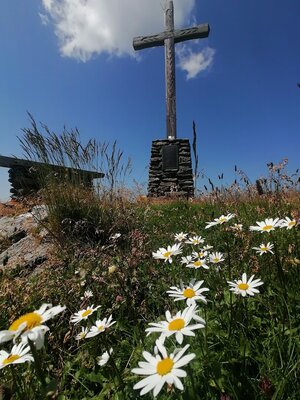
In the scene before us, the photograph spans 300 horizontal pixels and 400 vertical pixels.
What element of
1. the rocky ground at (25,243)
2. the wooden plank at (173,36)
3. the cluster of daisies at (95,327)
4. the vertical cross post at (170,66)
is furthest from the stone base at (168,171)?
the cluster of daisies at (95,327)

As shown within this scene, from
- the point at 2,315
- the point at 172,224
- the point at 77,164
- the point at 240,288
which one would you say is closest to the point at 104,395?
the point at 240,288

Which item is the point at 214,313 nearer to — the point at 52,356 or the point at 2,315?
the point at 52,356

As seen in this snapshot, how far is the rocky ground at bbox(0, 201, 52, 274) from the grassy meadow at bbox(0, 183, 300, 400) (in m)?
0.19

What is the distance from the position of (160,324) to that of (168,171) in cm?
927

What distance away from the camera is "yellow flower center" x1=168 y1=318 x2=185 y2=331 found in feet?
2.95

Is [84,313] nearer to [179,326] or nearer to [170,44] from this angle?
[179,326]

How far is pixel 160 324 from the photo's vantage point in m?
A: 0.97

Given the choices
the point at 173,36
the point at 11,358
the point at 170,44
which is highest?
the point at 173,36

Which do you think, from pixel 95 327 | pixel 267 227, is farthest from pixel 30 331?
pixel 267 227

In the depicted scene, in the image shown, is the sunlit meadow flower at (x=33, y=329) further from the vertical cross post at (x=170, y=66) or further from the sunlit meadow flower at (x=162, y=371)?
the vertical cross post at (x=170, y=66)

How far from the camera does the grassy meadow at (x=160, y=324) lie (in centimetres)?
93

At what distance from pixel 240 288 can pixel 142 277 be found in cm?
132

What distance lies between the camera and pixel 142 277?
2525mm

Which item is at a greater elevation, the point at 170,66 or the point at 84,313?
the point at 170,66
